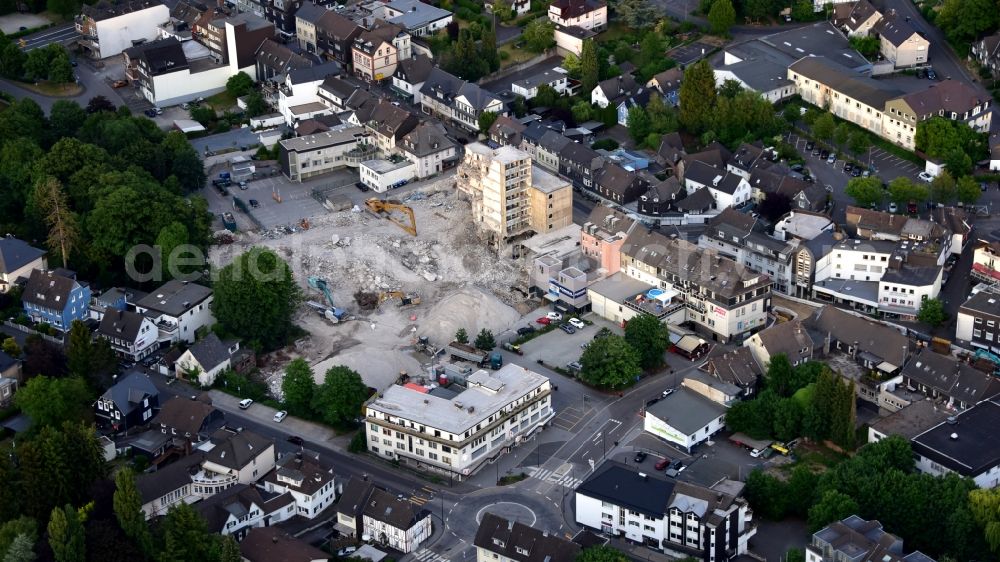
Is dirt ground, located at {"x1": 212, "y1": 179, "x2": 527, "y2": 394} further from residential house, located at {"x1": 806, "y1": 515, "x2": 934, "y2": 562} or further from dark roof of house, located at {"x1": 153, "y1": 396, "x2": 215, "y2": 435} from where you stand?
residential house, located at {"x1": 806, "y1": 515, "x2": 934, "y2": 562}

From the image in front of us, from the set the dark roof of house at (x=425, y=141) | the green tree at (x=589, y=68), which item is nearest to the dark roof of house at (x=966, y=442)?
the dark roof of house at (x=425, y=141)

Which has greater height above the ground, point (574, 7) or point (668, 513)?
point (574, 7)

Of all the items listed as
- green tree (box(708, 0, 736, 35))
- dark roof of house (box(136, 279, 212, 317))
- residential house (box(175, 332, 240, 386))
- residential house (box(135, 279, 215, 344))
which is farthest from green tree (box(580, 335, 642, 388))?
green tree (box(708, 0, 736, 35))

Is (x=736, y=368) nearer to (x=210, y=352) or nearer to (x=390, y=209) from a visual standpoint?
(x=210, y=352)

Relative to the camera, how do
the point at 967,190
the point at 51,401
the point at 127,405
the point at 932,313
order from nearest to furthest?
1. the point at 51,401
2. the point at 127,405
3. the point at 932,313
4. the point at 967,190

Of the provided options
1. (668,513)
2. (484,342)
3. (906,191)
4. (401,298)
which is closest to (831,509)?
(668,513)

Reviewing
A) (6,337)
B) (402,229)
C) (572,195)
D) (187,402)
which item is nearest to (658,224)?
(572,195)

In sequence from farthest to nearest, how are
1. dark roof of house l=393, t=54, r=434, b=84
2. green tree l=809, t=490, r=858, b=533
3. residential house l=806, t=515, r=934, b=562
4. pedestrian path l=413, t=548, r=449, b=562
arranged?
dark roof of house l=393, t=54, r=434, b=84, pedestrian path l=413, t=548, r=449, b=562, green tree l=809, t=490, r=858, b=533, residential house l=806, t=515, r=934, b=562

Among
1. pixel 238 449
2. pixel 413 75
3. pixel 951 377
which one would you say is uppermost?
pixel 413 75
